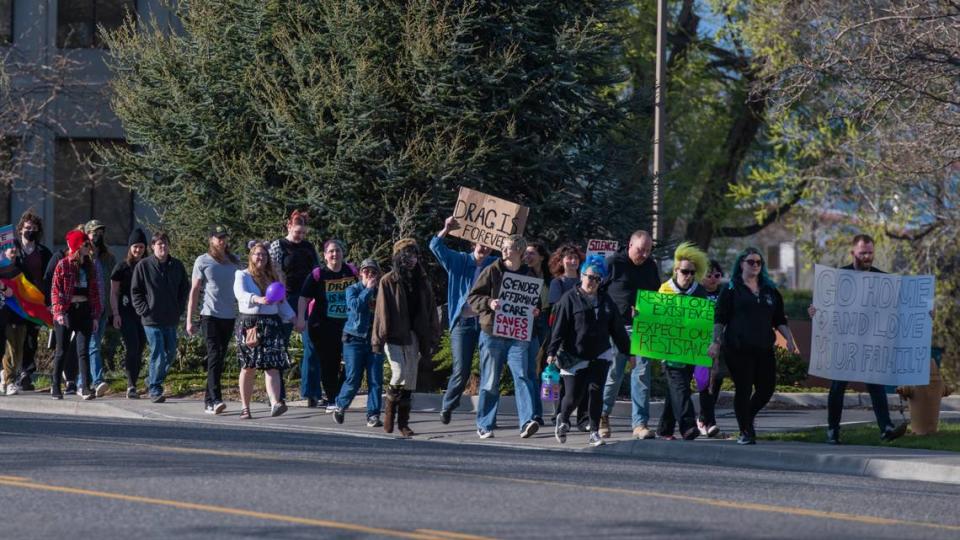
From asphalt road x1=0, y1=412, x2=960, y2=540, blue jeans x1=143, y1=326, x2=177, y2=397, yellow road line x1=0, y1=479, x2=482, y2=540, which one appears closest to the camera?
yellow road line x1=0, y1=479, x2=482, y2=540

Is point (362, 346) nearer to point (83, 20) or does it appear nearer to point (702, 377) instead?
point (702, 377)

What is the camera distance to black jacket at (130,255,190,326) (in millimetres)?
17875

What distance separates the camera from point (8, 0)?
101 feet

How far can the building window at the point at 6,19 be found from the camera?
30.7 meters

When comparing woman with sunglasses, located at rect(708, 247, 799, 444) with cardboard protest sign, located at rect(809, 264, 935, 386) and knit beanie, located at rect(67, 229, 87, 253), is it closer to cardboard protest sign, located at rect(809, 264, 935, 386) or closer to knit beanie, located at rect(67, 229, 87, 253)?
cardboard protest sign, located at rect(809, 264, 935, 386)

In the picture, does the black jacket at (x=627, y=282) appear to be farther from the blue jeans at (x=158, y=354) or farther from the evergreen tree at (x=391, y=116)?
the blue jeans at (x=158, y=354)

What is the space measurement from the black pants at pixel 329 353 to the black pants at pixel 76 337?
2701 millimetres

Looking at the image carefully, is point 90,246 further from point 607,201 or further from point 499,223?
point 607,201

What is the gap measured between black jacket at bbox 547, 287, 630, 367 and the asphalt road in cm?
116

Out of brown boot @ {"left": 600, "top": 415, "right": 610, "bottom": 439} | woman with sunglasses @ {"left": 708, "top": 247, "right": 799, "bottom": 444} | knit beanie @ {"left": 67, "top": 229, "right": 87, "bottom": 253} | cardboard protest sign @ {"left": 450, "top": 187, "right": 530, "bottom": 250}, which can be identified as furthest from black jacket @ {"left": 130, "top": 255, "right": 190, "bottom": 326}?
woman with sunglasses @ {"left": 708, "top": 247, "right": 799, "bottom": 444}

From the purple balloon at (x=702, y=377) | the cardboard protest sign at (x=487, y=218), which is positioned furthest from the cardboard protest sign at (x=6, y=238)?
the purple balloon at (x=702, y=377)

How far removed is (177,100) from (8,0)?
37.2ft

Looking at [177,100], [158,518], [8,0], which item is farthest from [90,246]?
[8,0]

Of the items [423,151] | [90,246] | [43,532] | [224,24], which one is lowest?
[43,532]
